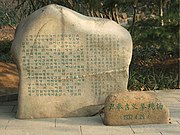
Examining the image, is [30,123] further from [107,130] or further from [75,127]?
[107,130]

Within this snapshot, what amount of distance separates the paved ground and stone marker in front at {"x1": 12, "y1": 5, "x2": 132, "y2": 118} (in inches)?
9.2

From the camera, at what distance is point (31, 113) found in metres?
6.05

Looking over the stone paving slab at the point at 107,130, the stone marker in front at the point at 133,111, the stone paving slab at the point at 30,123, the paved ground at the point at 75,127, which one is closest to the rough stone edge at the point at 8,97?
the paved ground at the point at 75,127

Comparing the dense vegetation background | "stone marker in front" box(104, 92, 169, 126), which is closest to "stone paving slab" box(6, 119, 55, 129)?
"stone marker in front" box(104, 92, 169, 126)

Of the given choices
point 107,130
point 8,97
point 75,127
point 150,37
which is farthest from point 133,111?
point 150,37

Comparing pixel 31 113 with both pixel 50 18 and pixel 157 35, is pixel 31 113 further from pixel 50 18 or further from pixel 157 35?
pixel 157 35

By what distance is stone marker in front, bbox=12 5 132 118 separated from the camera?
20.0 ft

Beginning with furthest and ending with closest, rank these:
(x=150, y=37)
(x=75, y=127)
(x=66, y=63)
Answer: (x=150, y=37)
(x=66, y=63)
(x=75, y=127)

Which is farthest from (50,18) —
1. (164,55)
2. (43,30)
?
(164,55)

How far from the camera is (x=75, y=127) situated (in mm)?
5562

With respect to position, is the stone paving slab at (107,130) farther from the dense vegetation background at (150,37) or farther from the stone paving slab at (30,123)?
the dense vegetation background at (150,37)

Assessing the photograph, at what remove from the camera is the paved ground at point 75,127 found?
5.27 m

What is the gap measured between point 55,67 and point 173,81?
3.35m

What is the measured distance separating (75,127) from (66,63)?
1157 millimetres
